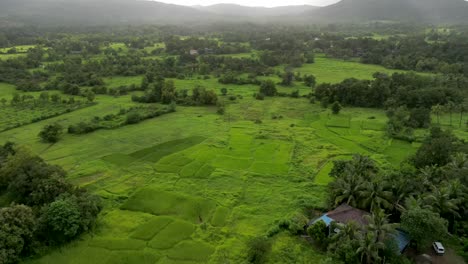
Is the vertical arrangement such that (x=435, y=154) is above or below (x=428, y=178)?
above

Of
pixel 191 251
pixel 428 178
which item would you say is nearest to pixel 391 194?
pixel 428 178

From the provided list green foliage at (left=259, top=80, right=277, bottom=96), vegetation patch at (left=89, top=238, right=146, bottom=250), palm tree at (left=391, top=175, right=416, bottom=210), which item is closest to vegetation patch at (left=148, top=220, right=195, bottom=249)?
vegetation patch at (left=89, top=238, right=146, bottom=250)

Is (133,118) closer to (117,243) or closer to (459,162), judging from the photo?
(117,243)

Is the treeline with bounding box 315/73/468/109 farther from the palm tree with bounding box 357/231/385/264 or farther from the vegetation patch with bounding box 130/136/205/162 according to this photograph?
the palm tree with bounding box 357/231/385/264

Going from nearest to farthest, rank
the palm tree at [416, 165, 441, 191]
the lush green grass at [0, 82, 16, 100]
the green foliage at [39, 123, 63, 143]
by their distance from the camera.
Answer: the palm tree at [416, 165, 441, 191]
the green foliage at [39, 123, 63, 143]
the lush green grass at [0, 82, 16, 100]

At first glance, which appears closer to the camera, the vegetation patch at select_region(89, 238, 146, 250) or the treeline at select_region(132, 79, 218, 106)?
the vegetation patch at select_region(89, 238, 146, 250)

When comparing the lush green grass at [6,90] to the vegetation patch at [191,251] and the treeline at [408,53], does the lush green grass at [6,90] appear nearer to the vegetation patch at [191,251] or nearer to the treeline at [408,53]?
the vegetation patch at [191,251]
